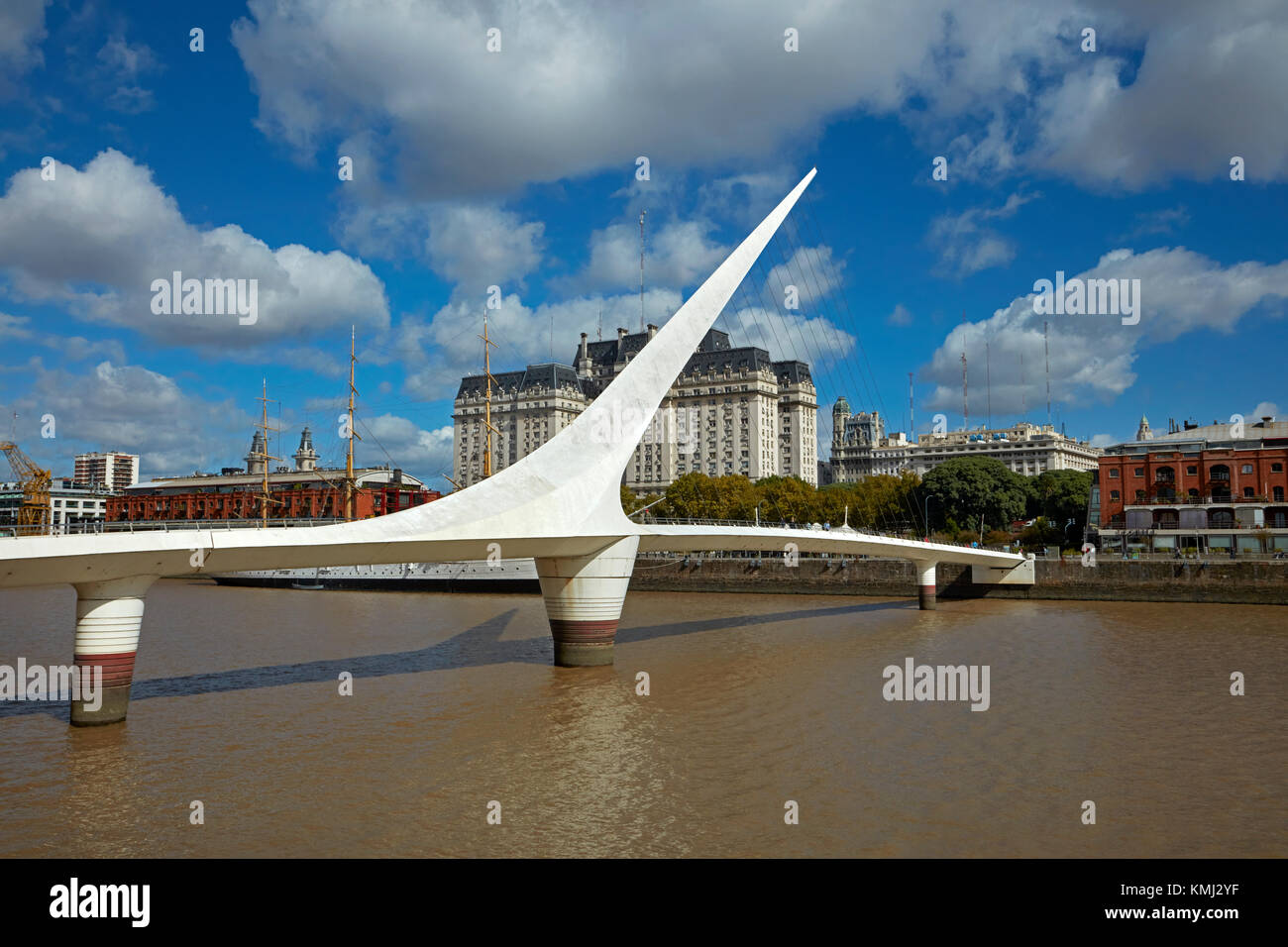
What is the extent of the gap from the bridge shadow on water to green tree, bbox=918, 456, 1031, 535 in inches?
1349

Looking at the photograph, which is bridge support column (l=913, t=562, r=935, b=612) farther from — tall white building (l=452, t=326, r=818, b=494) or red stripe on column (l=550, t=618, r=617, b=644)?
tall white building (l=452, t=326, r=818, b=494)

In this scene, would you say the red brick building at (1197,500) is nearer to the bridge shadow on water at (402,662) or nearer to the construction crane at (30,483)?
the bridge shadow on water at (402,662)

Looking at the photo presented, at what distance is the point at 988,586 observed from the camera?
141 ft

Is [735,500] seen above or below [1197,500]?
above

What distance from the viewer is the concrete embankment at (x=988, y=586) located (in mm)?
38250

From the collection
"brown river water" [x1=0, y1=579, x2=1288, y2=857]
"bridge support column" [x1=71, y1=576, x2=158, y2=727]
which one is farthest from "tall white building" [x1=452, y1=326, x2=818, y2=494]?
"bridge support column" [x1=71, y1=576, x2=158, y2=727]

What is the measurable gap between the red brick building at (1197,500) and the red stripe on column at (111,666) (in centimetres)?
4707

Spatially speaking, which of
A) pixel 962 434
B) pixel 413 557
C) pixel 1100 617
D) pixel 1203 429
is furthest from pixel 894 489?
pixel 962 434

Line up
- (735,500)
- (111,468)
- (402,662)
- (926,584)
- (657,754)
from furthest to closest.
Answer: (111,468) < (735,500) < (926,584) < (402,662) < (657,754)

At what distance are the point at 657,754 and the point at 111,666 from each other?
9.05m

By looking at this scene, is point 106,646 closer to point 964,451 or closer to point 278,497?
point 278,497

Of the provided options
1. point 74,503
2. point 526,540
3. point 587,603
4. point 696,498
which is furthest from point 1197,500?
point 74,503

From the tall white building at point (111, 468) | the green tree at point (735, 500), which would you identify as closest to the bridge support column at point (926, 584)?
the green tree at point (735, 500)
